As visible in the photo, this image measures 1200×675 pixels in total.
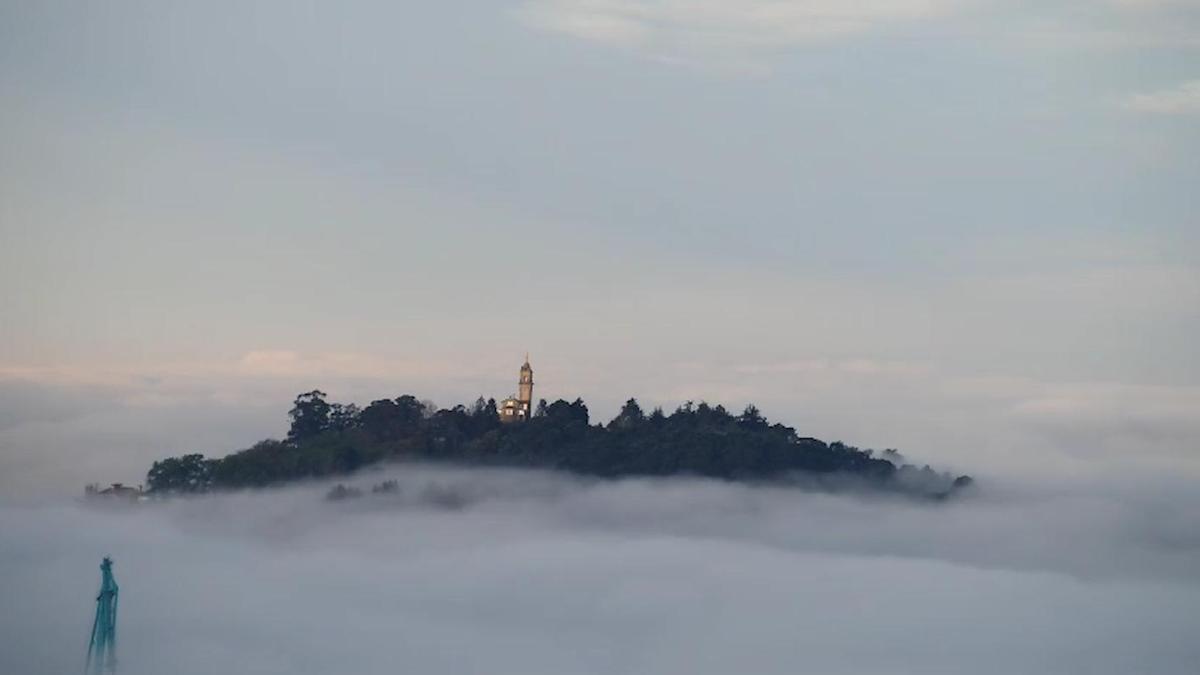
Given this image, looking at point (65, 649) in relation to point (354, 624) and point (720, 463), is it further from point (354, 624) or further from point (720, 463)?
point (720, 463)

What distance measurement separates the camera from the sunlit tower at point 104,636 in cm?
8206

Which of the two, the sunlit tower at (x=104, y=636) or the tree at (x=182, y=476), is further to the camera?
the tree at (x=182, y=476)

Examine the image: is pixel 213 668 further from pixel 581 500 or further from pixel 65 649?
pixel 581 500

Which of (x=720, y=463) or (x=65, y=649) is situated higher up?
(x=720, y=463)

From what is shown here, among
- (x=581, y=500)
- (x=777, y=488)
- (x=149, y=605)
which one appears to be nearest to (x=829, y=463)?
(x=777, y=488)

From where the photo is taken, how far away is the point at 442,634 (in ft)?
312

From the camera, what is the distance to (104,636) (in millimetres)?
82625

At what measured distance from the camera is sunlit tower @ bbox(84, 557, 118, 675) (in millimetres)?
82062

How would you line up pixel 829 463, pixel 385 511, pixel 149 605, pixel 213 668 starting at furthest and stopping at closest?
1. pixel 829 463
2. pixel 385 511
3. pixel 149 605
4. pixel 213 668

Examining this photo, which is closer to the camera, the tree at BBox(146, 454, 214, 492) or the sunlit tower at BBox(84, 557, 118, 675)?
the sunlit tower at BBox(84, 557, 118, 675)

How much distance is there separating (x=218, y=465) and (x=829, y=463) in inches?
1308

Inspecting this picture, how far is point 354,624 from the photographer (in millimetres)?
95312

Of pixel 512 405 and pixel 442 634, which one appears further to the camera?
pixel 512 405

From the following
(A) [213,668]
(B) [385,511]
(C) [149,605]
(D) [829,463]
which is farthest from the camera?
(D) [829,463]
